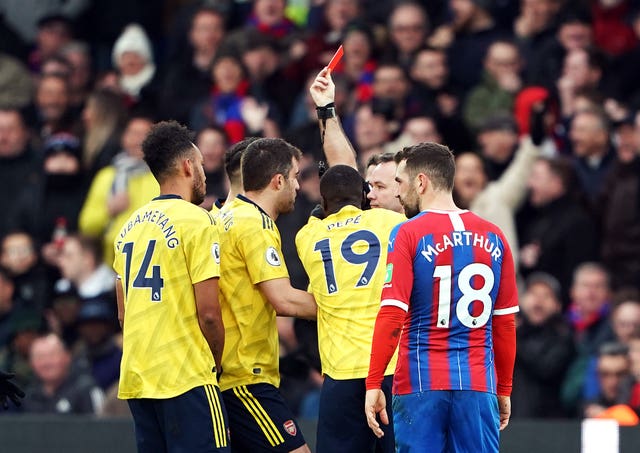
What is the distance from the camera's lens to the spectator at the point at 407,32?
43.7 feet

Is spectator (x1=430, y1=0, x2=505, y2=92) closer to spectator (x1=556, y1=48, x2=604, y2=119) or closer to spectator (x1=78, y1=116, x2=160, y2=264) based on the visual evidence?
spectator (x1=556, y1=48, x2=604, y2=119)

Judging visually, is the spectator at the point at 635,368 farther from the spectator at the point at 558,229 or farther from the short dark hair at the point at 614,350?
the spectator at the point at 558,229

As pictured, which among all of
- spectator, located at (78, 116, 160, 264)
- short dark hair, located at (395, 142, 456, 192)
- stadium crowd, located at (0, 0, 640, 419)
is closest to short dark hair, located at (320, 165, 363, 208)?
short dark hair, located at (395, 142, 456, 192)

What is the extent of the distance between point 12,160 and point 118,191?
161 cm

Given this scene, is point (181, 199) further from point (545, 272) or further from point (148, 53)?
point (148, 53)

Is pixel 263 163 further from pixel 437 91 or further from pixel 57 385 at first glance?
pixel 437 91

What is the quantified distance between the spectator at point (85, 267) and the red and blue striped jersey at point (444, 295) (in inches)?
261

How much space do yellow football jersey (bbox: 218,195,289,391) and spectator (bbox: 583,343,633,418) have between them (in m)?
3.81

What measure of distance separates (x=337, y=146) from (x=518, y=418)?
149 inches

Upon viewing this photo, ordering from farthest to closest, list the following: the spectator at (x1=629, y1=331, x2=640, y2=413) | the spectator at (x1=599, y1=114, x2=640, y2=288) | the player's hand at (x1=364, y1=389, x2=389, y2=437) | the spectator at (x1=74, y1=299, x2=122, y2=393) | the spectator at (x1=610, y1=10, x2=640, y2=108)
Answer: the spectator at (x1=610, y1=10, x2=640, y2=108) → the spectator at (x1=74, y1=299, x2=122, y2=393) → the spectator at (x1=599, y1=114, x2=640, y2=288) → the spectator at (x1=629, y1=331, x2=640, y2=413) → the player's hand at (x1=364, y1=389, x2=389, y2=437)

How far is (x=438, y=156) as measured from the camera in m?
7.21

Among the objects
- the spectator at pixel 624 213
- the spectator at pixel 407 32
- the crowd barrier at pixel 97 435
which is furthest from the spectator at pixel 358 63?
the crowd barrier at pixel 97 435

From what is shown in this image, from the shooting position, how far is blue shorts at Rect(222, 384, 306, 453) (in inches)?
305

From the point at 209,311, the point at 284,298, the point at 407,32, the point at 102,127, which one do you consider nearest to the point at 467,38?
the point at 407,32
